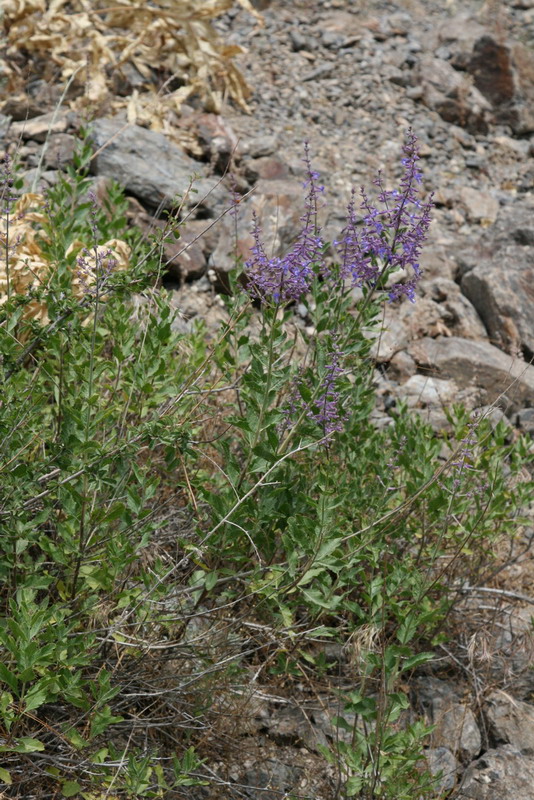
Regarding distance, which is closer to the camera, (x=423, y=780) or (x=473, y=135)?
(x=423, y=780)

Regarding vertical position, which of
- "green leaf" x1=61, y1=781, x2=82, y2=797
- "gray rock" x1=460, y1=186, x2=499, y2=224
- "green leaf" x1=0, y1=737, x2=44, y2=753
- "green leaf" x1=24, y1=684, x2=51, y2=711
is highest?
"green leaf" x1=24, y1=684, x2=51, y2=711

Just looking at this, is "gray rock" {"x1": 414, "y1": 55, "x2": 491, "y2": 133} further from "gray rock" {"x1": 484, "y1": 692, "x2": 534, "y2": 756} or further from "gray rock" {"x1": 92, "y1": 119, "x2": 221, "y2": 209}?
"gray rock" {"x1": 484, "y1": 692, "x2": 534, "y2": 756}

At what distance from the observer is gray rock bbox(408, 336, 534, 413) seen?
5.30 metres

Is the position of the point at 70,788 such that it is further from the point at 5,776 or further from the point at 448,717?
the point at 448,717

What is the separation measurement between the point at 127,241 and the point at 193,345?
1.13m

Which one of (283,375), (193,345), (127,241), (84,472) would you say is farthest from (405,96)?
(84,472)

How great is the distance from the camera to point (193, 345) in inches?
156

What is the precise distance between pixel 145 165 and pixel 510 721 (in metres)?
4.25

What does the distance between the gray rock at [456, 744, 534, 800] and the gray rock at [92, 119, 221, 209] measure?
3.82m

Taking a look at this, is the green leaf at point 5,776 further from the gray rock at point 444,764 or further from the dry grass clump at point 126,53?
the dry grass clump at point 126,53

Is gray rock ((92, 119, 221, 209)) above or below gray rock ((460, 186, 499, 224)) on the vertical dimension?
above

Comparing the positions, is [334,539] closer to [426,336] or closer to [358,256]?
[358,256]

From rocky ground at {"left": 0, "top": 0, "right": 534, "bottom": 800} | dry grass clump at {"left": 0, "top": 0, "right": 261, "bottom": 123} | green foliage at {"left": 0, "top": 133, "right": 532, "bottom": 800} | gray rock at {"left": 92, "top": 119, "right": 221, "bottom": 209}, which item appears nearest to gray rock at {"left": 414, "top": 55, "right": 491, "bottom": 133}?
rocky ground at {"left": 0, "top": 0, "right": 534, "bottom": 800}

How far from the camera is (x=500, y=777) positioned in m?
3.22
